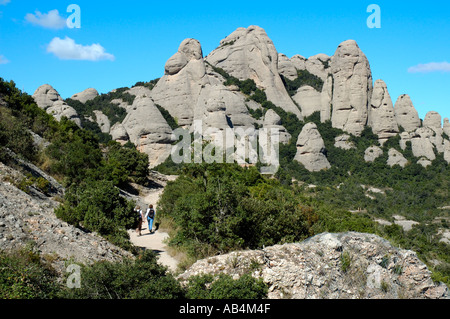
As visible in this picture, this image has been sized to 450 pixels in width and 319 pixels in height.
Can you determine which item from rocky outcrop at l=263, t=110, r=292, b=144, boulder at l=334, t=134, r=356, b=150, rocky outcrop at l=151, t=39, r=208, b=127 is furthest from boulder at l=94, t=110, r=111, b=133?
boulder at l=334, t=134, r=356, b=150

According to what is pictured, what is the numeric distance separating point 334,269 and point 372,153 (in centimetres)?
4214

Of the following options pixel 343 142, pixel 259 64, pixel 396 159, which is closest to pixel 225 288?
pixel 396 159

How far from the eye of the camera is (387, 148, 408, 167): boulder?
152 feet

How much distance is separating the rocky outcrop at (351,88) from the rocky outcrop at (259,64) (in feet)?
Answer: 19.7

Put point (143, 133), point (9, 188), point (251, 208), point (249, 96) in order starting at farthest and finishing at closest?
point (249, 96) < point (143, 133) < point (251, 208) < point (9, 188)

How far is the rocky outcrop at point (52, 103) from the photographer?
46875mm

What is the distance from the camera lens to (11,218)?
906cm

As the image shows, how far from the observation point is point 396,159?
46688 millimetres

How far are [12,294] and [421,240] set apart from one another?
84.4ft

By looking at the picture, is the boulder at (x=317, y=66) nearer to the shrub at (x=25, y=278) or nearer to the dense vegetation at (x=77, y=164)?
the dense vegetation at (x=77, y=164)

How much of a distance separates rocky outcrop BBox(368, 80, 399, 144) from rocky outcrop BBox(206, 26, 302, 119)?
376 inches

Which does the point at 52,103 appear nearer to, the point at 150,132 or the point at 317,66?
the point at 150,132
